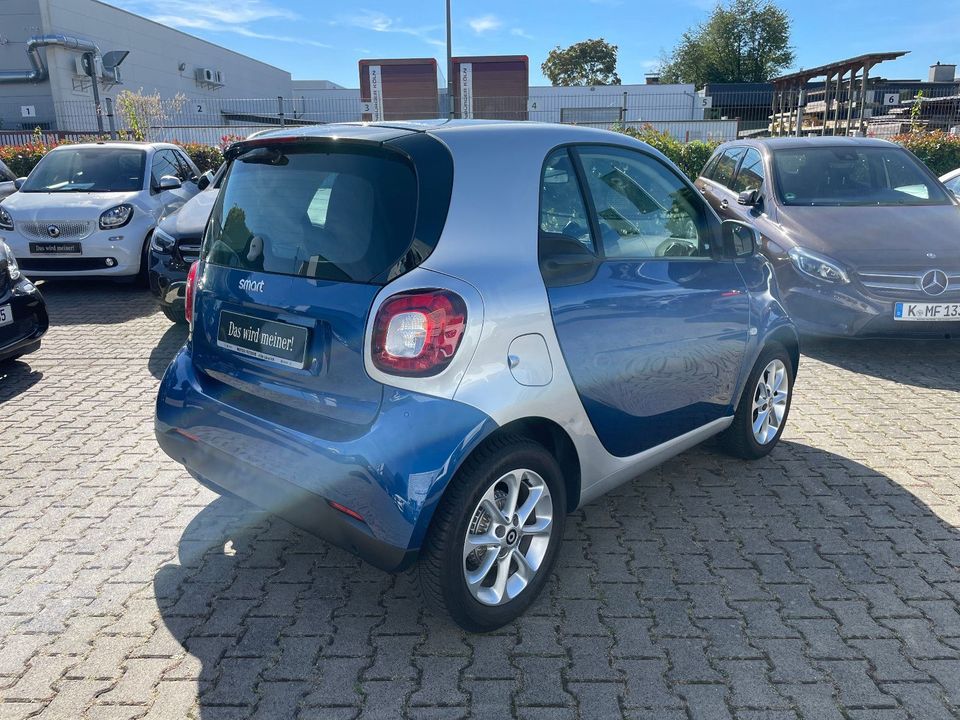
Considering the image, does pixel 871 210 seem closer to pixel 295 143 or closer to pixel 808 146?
A: pixel 808 146

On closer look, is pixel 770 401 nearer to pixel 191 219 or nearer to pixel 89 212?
pixel 191 219

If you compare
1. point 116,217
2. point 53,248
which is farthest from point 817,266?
point 53,248

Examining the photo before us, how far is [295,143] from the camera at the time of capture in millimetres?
3027

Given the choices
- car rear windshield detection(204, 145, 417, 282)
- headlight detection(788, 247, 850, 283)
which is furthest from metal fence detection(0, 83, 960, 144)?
car rear windshield detection(204, 145, 417, 282)

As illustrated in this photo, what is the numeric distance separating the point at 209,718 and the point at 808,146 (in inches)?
305

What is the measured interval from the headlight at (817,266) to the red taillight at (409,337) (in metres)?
4.96

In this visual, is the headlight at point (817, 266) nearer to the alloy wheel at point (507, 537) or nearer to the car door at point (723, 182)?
the car door at point (723, 182)

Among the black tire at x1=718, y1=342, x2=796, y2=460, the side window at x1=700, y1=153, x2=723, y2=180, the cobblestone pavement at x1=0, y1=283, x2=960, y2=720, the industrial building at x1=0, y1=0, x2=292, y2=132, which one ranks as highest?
the industrial building at x1=0, y1=0, x2=292, y2=132

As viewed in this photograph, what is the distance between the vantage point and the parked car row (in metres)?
2.58

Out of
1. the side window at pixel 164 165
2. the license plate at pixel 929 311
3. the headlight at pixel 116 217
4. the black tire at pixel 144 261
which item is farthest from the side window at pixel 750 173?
the side window at pixel 164 165

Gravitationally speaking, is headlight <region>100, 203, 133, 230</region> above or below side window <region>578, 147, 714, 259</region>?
below

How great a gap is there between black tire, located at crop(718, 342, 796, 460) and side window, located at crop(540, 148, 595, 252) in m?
1.55

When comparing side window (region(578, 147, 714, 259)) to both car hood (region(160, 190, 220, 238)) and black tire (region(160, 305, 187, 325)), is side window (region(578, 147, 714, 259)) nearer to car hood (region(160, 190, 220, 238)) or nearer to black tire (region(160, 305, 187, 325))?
black tire (region(160, 305, 187, 325))

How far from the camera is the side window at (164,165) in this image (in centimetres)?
1003
